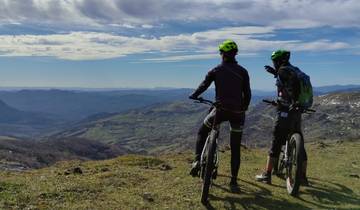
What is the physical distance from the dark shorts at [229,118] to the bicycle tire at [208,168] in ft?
1.49

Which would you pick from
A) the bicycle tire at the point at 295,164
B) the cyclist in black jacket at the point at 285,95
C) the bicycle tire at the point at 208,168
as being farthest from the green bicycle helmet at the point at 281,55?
the bicycle tire at the point at 208,168

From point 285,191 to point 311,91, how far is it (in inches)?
123

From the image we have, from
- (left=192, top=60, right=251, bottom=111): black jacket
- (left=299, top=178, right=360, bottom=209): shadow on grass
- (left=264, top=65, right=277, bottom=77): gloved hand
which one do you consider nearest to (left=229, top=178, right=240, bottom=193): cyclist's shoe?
(left=299, top=178, right=360, bottom=209): shadow on grass

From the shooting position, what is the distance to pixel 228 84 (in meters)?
12.8

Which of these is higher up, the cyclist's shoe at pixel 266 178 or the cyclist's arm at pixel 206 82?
the cyclist's arm at pixel 206 82

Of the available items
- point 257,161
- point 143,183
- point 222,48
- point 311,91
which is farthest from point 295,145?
point 257,161

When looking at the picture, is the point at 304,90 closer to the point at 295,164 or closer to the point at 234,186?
the point at 295,164

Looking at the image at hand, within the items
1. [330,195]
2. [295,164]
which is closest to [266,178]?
[295,164]

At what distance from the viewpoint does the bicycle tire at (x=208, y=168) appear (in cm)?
1216

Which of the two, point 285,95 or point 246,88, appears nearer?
point 246,88

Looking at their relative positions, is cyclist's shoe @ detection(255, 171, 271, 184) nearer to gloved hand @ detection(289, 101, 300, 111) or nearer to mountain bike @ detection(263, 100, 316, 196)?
mountain bike @ detection(263, 100, 316, 196)

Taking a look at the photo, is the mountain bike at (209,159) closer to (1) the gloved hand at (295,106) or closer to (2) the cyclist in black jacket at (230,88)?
(2) the cyclist in black jacket at (230,88)

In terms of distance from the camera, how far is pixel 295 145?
13.8 metres

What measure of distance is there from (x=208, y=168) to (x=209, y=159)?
32cm
